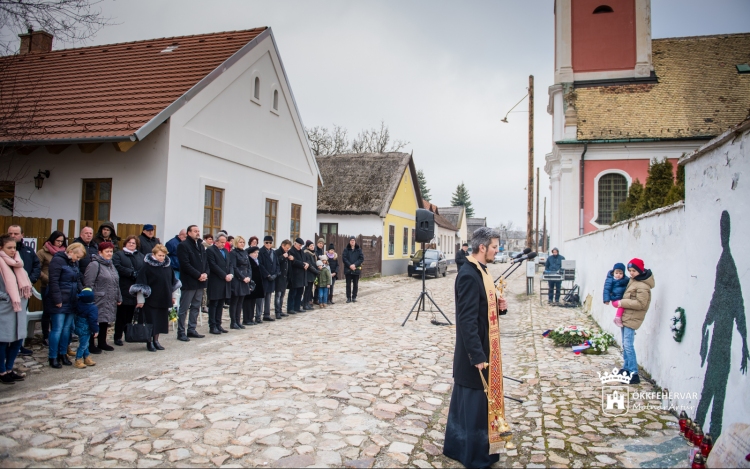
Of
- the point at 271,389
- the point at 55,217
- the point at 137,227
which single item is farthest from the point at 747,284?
the point at 55,217

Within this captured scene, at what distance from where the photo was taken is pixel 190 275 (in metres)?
8.13

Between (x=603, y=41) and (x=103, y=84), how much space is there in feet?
72.9

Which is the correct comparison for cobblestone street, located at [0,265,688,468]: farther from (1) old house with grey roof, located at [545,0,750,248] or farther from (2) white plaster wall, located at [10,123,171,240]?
(1) old house with grey roof, located at [545,0,750,248]

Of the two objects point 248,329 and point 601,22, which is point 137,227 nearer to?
point 248,329

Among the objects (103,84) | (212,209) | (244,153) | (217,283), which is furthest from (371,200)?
(217,283)

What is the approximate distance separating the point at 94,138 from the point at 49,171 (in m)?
2.51

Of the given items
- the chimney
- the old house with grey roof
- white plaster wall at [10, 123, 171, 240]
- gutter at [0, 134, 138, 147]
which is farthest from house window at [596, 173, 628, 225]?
the chimney

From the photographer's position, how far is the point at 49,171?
11.2 m

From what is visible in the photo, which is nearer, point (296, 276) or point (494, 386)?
point (494, 386)

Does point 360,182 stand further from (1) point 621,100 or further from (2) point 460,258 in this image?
(2) point 460,258

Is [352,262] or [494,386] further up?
[352,262]

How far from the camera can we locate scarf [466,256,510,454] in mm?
3713

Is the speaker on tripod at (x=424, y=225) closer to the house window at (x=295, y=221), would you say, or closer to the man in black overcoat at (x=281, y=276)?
the man in black overcoat at (x=281, y=276)

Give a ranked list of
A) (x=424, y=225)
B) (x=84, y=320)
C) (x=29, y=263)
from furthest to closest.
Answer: (x=424, y=225), (x=29, y=263), (x=84, y=320)
